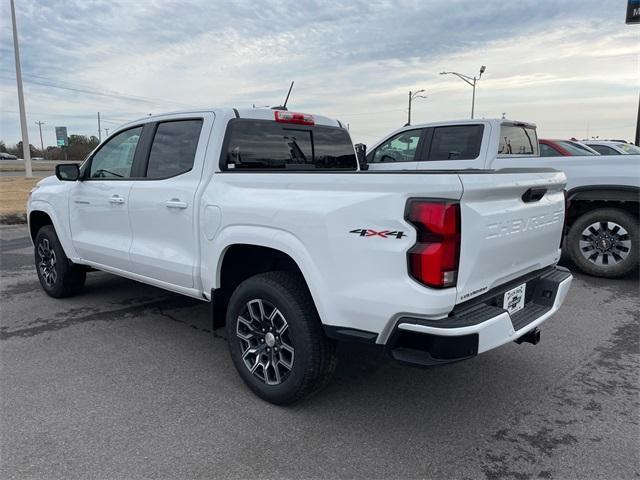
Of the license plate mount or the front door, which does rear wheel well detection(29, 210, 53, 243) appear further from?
the license plate mount

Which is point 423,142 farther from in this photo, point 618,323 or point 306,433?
point 306,433

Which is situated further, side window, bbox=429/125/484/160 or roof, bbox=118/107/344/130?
side window, bbox=429/125/484/160

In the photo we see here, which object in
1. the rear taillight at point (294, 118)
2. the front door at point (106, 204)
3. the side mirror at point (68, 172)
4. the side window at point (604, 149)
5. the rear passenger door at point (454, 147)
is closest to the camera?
the rear taillight at point (294, 118)

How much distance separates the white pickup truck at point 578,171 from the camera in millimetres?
6246

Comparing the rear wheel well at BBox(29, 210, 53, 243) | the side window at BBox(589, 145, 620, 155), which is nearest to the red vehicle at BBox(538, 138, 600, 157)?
the side window at BBox(589, 145, 620, 155)

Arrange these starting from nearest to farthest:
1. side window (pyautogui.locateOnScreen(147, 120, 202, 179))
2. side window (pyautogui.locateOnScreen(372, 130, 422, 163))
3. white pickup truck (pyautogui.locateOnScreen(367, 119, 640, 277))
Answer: side window (pyautogui.locateOnScreen(147, 120, 202, 179))
white pickup truck (pyautogui.locateOnScreen(367, 119, 640, 277))
side window (pyautogui.locateOnScreen(372, 130, 422, 163))

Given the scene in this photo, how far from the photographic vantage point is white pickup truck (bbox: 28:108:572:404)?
2.45 meters

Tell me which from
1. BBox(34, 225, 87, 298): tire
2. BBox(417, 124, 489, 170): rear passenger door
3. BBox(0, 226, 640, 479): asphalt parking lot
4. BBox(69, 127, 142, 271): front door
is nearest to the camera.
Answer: BBox(0, 226, 640, 479): asphalt parking lot

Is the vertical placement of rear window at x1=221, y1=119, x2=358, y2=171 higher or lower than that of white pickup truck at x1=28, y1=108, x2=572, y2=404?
higher

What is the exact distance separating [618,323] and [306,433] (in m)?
3.61

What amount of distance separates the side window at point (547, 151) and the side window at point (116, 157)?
6249mm

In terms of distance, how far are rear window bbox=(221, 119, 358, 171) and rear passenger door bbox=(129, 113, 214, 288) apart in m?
0.23

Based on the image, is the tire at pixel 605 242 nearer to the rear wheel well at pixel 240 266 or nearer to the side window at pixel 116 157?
the rear wheel well at pixel 240 266

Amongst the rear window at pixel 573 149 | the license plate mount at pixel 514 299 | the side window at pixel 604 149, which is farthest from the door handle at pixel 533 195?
the side window at pixel 604 149
